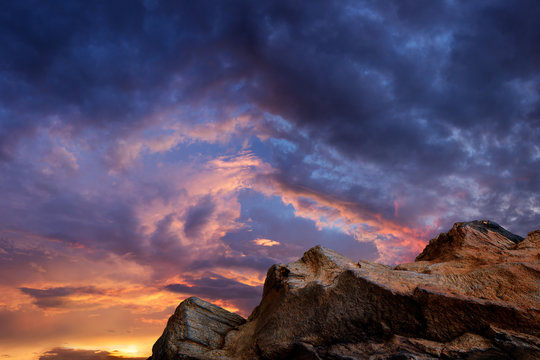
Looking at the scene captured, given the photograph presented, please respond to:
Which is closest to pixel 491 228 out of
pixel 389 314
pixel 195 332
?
pixel 389 314

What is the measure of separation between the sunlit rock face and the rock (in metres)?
0.04

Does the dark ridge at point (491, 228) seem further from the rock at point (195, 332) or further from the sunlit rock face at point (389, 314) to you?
the rock at point (195, 332)

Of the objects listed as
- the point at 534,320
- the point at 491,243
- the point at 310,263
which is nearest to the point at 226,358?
the point at 310,263

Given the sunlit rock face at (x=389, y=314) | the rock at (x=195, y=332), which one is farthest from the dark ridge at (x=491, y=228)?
the rock at (x=195, y=332)

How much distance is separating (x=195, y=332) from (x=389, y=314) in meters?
7.10

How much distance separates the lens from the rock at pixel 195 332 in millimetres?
12336

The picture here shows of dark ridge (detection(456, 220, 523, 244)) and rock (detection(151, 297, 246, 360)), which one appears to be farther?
dark ridge (detection(456, 220, 523, 244))

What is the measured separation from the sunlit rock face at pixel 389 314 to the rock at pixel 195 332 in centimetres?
4

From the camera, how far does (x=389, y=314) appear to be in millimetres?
10609

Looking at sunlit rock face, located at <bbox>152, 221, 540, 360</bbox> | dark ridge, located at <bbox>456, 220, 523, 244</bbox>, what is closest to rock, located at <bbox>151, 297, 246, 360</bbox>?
sunlit rock face, located at <bbox>152, 221, 540, 360</bbox>

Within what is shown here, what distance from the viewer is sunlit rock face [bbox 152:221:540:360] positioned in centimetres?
960

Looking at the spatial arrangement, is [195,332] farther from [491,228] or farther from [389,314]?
[491,228]

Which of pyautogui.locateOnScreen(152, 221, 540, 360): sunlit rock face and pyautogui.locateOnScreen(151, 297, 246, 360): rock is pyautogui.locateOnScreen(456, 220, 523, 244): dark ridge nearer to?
pyautogui.locateOnScreen(152, 221, 540, 360): sunlit rock face

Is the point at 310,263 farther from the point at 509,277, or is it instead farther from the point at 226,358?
the point at 509,277
